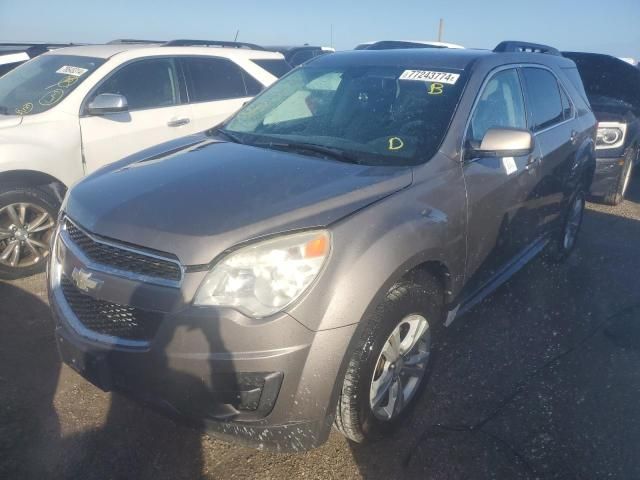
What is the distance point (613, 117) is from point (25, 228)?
20.9 ft

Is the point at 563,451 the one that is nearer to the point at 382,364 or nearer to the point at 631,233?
the point at 382,364

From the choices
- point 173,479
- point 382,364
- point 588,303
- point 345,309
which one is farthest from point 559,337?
point 173,479

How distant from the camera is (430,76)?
2.87 m

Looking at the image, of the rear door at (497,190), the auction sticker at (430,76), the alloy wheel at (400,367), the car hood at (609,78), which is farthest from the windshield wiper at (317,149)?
the car hood at (609,78)

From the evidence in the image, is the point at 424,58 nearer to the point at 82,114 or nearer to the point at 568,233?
the point at 568,233

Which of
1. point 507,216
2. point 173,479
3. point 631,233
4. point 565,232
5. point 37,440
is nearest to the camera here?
point 173,479

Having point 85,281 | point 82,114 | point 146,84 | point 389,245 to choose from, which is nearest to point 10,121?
point 82,114

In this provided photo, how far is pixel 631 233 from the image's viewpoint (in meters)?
5.39

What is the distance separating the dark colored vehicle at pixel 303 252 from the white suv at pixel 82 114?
1.55m

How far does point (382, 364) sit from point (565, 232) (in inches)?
115

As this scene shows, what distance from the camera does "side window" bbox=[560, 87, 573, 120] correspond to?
3.98 metres

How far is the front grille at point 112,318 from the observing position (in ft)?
5.96

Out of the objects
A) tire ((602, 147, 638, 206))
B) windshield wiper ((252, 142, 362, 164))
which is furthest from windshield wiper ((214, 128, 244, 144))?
tire ((602, 147, 638, 206))

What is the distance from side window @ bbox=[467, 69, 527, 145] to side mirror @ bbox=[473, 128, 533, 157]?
11 cm
